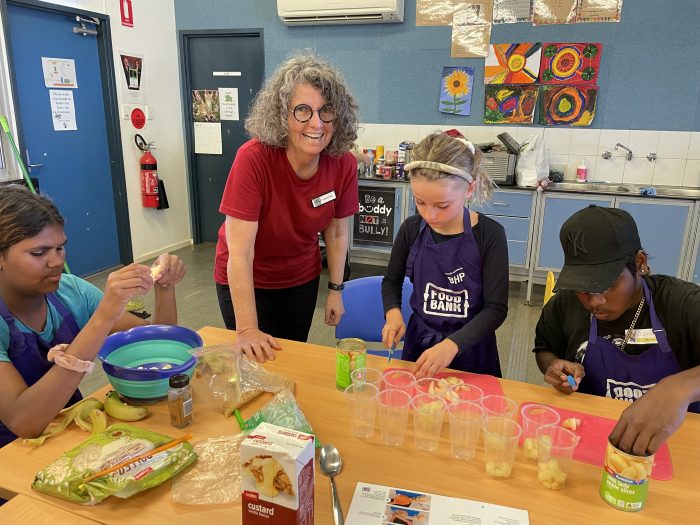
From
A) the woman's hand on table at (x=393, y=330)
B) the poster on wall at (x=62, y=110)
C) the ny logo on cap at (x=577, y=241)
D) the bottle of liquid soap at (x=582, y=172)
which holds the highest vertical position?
the poster on wall at (x=62, y=110)

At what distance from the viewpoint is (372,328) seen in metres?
2.06

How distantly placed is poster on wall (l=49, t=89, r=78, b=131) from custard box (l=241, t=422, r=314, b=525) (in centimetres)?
436

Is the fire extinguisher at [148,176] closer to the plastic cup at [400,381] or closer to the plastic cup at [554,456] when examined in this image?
the plastic cup at [400,381]

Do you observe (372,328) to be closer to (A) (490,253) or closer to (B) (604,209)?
(A) (490,253)

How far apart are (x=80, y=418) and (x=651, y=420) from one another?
1.25 meters

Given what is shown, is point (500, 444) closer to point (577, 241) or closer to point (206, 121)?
point (577, 241)

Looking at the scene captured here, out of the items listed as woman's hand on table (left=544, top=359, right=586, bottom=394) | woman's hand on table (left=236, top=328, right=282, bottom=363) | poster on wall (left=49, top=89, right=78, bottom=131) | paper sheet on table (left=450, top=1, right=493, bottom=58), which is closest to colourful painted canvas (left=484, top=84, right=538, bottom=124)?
paper sheet on table (left=450, top=1, right=493, bottom=58)

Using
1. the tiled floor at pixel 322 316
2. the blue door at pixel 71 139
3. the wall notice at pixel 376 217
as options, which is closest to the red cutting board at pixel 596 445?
the tiled floor at pixel 322 316

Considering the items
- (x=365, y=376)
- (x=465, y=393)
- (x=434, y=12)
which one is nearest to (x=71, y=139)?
(x=434, y=12)

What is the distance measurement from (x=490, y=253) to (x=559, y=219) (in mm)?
2933

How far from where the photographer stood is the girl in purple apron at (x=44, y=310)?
1.19m

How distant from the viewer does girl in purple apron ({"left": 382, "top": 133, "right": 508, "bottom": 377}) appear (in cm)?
156

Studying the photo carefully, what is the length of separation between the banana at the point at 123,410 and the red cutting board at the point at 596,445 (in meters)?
0.93

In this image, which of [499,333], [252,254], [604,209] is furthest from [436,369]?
[499,333]
